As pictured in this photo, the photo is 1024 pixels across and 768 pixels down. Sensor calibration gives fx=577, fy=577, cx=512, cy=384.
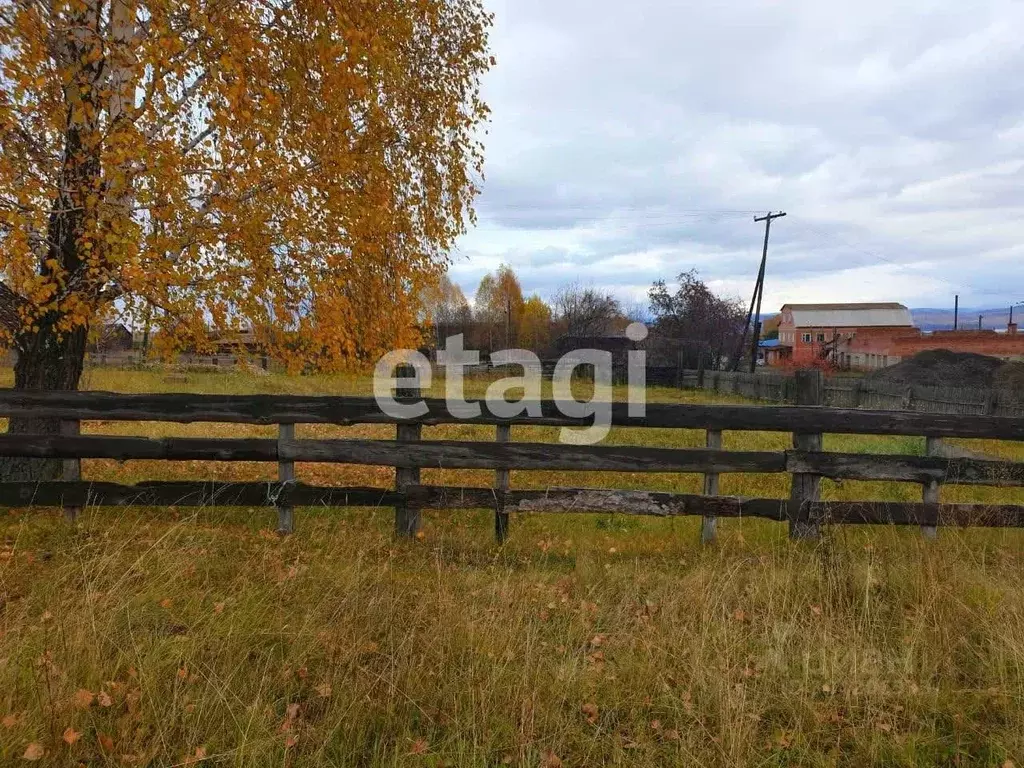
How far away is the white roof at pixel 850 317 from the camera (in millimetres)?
74688

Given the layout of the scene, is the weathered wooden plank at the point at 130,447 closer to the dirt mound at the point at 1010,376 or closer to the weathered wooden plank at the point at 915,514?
the weathered wooden plank at the point at 915,514

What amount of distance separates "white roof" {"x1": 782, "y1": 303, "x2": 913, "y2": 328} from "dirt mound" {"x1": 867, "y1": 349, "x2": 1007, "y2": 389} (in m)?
46.9

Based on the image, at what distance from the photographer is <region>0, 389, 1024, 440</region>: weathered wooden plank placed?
4688mm

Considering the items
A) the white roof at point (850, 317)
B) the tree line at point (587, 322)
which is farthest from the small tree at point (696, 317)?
the white roof at point (850, 317)

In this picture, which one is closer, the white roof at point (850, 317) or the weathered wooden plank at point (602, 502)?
the weathered wooden plank at point (602, 502)

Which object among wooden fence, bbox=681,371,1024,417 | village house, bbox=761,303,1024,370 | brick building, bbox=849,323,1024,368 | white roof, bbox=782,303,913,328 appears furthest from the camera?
white roof, bbox=782,303,913,328

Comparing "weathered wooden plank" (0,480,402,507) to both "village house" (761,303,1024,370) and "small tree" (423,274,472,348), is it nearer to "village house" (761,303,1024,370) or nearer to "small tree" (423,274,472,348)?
"small tree" (423,274,472,348)

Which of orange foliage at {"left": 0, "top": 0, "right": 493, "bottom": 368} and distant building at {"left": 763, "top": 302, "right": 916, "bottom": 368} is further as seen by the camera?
distant building at {"left": 763, "top": 302, "right": 916, "bottom": 368}

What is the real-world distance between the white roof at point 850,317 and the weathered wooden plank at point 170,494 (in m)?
79.8

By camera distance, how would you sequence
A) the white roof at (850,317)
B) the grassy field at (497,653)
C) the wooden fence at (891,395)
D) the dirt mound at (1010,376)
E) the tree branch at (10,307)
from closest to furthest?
the grassy field at (497,653) < the tree branch at (10,307) < the wooden fence at (891,395) < the dirt mound at (1010,376) < the white roof at (850,317)

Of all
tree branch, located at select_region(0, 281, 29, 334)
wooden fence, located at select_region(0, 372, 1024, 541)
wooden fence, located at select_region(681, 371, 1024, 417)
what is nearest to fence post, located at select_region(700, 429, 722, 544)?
wooden fence, located at select_region(0, 372, 1024, 541)

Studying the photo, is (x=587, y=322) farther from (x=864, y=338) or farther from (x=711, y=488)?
(x=711, y=488)

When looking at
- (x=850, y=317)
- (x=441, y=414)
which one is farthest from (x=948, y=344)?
(x=441, y=414)

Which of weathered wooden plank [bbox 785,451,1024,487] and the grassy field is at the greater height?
weathered wooden plank [bbox 785,451,1024,487]
